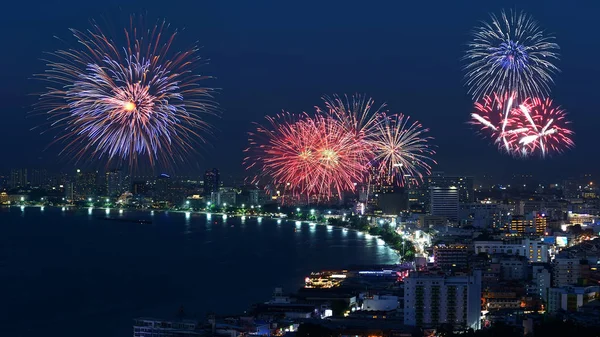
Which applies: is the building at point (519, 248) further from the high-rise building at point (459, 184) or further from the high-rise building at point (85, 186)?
the high-rise building at point (85, 186)

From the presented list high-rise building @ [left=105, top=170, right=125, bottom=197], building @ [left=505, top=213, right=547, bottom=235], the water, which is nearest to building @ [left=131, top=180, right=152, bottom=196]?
high-rise building @ [left=105, top=170, right=125, bottom=197]

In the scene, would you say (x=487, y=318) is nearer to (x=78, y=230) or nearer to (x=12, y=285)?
(x=12, y=285)

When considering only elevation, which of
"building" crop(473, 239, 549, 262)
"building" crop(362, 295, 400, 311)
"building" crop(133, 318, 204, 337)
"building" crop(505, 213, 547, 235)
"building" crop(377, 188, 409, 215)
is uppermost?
"building" crop(377, 188, 409, 215)

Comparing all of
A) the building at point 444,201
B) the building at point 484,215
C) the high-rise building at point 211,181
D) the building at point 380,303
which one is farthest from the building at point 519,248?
the high-rise building at point 211,181

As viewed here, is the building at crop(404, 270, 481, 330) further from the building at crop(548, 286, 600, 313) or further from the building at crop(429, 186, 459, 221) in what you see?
the building at crop(429, 186, 459, 221)

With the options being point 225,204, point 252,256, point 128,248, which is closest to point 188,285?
point 252,256

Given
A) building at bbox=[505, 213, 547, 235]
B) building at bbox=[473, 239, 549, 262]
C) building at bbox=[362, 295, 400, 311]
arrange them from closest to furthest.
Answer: building at bbox=[362, 295, 400, 311] < building at bbox=[473, 239, 549, 262] < building at bbox=[505, 213, 547, 235]
